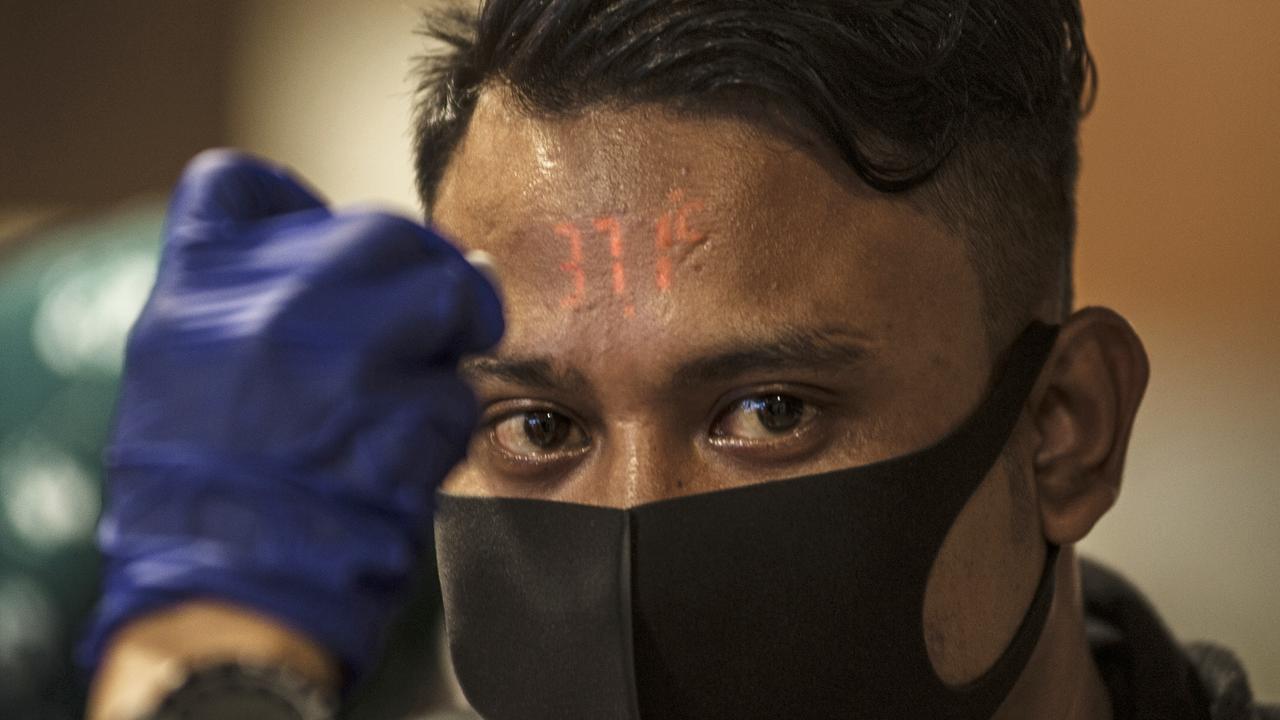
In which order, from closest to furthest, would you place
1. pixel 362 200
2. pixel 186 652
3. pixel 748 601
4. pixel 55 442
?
pixel 186 652, pixel 748 601, pixel 55 442, pixel 362 200

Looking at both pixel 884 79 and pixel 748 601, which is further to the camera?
pixel 884 79

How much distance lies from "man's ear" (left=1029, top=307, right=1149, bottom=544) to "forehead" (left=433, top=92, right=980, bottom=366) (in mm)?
168

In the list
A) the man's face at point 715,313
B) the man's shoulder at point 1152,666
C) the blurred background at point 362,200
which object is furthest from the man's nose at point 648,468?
the blurred background at point 362,200

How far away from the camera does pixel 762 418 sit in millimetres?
1534

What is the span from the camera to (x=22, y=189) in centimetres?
399

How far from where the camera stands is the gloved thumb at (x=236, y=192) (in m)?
1.15

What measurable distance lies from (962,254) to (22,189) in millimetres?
3174

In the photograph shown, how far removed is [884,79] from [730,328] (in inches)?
13.1

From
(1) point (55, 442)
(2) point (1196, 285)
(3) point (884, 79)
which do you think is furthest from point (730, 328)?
(2) point (1196, 285)

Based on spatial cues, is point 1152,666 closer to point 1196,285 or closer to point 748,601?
point 748,601

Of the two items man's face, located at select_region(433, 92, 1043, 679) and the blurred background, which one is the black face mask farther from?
the blurred background

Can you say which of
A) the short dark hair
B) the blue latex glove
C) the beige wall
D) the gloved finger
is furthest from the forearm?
the beige wall

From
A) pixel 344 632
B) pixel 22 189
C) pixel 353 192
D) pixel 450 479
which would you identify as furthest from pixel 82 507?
pixel 22 189

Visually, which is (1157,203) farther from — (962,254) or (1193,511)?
(962,254)
